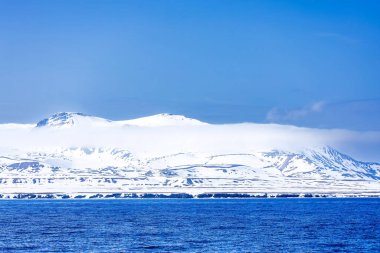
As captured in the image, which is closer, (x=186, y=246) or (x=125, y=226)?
(x=186, y=246)

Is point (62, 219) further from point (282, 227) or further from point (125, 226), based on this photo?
point (282, 227)

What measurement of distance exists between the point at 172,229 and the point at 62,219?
2967cm

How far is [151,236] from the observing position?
100 m

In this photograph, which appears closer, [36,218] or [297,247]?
[297,247]

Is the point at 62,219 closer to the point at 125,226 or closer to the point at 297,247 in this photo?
the point at 125,226

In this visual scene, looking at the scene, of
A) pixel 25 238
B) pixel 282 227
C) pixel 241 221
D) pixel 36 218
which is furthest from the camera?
pixel 36 218

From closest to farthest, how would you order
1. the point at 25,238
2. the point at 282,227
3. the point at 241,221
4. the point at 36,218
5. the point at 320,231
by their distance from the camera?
the point at 25,238
the point at 320,231
the point at 282,227
the point at 241,221
the point at 36,218

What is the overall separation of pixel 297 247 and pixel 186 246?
1060 cm

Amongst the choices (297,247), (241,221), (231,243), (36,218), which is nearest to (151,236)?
(231,243)

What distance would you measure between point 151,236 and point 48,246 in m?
14.5

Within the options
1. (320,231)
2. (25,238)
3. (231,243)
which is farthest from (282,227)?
(25,238)

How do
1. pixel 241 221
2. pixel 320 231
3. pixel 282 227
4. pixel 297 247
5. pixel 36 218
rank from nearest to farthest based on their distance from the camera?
pixel 297 247 → pixel 320 231 → pixel 282 227 → pixel 241 221 → pixel 36 218

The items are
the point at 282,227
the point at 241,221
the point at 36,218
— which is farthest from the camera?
the point at 36,218

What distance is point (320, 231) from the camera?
109 metres
